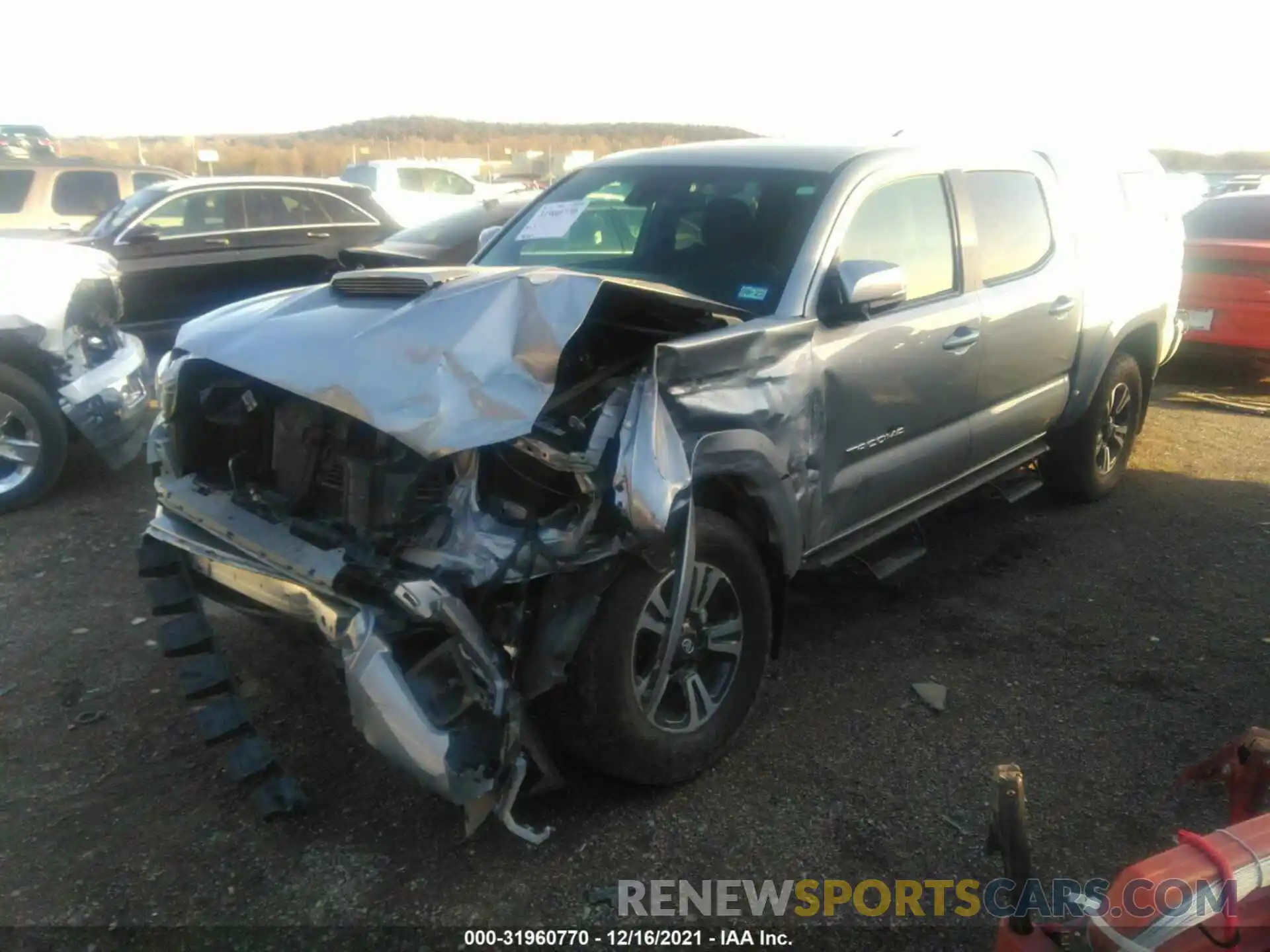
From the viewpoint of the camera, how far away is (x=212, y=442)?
3.43 m

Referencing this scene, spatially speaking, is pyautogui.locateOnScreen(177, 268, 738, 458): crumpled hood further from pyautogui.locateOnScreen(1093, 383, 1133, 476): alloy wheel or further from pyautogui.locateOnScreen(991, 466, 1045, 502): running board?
pyautogui.locateOnScreen(1093, 383, 1133, 476): alloy wheel

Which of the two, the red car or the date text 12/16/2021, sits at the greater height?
the red car

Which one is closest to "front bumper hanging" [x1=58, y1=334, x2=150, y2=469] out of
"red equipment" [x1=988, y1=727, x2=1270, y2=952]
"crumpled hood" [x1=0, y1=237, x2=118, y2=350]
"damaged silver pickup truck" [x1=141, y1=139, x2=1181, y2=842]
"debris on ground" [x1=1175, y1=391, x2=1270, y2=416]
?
"crumpled hood" [x1=0, y1=237, x2=118, y2=350]

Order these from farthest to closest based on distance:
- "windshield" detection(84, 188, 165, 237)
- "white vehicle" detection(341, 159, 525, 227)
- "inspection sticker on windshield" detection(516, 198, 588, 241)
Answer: "white vehicle" detection(341, 159, 525, 227)
"windshield" detection(84, 188, 165, 237)
"inspection sticker on windshield" detection(516, 198, 588, 241)

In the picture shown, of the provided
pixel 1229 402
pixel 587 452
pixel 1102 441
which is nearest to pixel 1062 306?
pixel 1102 441

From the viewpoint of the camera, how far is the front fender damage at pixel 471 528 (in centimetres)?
257

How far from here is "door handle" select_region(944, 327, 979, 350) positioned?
415cm

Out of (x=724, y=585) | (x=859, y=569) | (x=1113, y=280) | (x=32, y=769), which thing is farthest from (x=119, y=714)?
(x=1113, y=280)

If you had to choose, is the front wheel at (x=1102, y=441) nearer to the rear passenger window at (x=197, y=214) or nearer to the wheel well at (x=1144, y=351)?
the wheel well at (x=1144, y=351)

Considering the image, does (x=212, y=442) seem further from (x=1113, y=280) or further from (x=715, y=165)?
(x=1113, y=280)

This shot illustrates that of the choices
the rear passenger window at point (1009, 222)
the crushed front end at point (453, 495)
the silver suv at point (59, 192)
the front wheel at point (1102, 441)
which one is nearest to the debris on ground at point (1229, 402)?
the front wheel at point (1102, 441)

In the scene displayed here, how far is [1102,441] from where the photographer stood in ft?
18.8

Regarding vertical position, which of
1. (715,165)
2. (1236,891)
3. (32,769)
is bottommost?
(32,769)

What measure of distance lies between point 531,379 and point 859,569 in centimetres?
210
